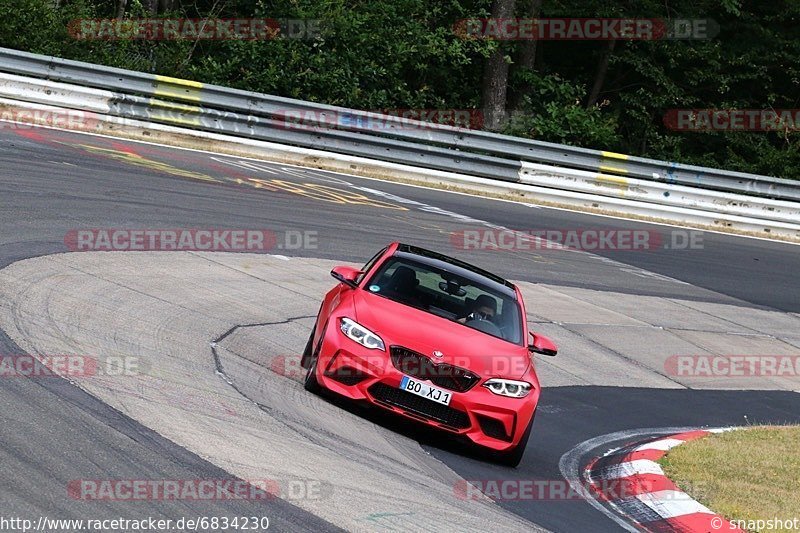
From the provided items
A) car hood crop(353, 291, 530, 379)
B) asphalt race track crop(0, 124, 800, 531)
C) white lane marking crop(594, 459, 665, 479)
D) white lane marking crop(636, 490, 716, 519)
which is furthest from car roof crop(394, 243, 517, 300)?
white lane marking crop(636, 490, 716, 519)

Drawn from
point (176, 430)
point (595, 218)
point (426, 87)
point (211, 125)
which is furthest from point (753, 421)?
point (426, 87)

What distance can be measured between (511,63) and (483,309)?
2044 centimetres

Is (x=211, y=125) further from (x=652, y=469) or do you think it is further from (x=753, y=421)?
(x=652, y=469)

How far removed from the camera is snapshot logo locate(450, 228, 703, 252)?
1900 centimetres

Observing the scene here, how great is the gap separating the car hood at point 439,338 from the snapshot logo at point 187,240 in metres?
4.50

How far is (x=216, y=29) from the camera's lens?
88.5 feet

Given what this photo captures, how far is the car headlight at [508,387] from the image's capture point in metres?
9.38

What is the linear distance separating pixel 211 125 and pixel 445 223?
16.6 ft

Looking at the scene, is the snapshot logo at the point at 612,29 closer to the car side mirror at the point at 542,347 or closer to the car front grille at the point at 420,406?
the car side mirror at the point at 542,347

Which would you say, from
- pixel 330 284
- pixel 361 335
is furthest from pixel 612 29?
pixel 361 335

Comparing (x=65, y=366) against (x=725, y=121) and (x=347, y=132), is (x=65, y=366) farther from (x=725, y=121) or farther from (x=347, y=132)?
(x=725, y=121)

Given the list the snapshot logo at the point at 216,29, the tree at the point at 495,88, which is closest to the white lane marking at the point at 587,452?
the snapshot logo at the point at 216,29

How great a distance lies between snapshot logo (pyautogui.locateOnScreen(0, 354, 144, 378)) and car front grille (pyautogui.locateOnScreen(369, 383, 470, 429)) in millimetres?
1788

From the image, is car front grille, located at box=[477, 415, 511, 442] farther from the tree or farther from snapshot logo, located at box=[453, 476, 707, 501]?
the tree
